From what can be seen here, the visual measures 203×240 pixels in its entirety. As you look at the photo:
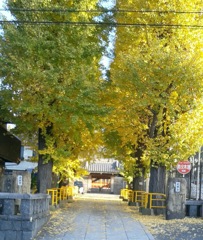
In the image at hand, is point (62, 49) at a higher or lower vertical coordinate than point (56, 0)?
lower

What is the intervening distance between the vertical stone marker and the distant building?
127 ft

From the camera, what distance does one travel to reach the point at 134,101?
20.8 meters

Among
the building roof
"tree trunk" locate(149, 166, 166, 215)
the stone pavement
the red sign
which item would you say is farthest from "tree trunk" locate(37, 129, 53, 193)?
the building roof

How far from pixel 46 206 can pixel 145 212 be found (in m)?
6.18

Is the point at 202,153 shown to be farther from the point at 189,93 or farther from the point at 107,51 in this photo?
the point at 107,51

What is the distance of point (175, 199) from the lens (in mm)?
19109

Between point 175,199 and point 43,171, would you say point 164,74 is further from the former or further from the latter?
point 43,171

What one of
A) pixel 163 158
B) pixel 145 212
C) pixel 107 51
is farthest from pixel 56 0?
pixel 145 212

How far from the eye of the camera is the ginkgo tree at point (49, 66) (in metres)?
19.5

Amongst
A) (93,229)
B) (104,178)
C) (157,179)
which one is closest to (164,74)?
(157,179)

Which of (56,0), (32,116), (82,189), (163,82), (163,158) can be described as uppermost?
(56,0)

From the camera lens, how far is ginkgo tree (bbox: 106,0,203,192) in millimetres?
19234

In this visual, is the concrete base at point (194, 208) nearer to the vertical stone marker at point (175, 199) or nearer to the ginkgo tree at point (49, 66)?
the vertical stone marker at point (175, 199)

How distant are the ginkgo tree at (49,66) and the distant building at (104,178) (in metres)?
38.0
